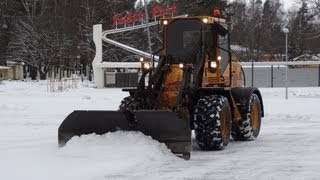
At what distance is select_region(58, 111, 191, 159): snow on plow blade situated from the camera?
37.4 feet

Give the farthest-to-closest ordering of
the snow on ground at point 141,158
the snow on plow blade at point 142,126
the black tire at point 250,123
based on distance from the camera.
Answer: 1. the black tire at point 250,123
2. the snow on plow blade at point 142,126
3. the snow on ground at point 141,158

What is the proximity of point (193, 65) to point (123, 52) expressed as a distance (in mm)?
57467

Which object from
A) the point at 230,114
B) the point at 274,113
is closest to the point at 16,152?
the point at 230,114

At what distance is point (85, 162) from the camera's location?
10500mm

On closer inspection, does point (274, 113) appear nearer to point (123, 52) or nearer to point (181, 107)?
point (181, 107)

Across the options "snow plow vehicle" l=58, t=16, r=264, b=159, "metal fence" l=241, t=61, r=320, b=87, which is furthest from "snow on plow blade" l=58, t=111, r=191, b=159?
"metal fence" l=241, t=61, r=320, b=87

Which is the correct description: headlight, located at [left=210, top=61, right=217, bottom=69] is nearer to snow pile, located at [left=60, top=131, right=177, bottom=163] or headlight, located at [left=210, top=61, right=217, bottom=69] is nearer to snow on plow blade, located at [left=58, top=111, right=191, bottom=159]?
snow on plow blade, located at [left=58, top=111, right=191, bottom=159]

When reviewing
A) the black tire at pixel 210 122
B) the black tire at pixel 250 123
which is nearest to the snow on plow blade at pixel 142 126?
the black tire at pixel 210 122

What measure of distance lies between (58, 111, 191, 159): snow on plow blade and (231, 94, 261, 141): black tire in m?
Answer: 3.22

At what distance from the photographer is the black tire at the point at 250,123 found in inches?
570

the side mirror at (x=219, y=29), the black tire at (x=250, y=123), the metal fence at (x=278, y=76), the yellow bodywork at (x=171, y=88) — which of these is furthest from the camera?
the metal fence at (x=278, y=76)

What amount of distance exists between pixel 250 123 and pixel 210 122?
2.77 m

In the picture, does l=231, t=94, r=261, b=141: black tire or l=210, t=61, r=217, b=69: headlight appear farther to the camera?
l=231, t=94, r=261, b=141: black tire

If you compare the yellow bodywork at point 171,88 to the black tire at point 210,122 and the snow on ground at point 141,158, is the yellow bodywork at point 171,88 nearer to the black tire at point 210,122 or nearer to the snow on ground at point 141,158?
the black tire at point 210,122
